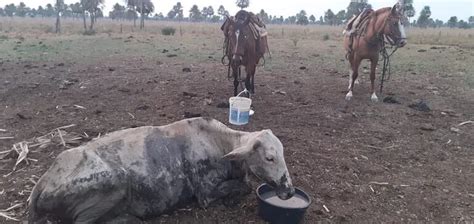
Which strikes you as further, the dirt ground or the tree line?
the tree line

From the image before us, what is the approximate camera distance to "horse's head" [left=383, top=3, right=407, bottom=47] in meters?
8.55

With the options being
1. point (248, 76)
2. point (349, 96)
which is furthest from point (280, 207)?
point (349, 96)

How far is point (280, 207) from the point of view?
3.87 metres

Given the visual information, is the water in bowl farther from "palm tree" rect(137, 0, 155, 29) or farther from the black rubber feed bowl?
"palm tree" rect(137, 0, 155, 29)

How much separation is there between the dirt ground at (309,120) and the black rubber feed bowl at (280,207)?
21 cm

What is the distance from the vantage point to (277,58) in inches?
634

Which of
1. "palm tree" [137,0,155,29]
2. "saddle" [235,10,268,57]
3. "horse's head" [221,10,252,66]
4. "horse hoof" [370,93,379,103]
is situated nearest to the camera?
"horse's head" [221,10,252,66]

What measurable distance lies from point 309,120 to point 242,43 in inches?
82.9

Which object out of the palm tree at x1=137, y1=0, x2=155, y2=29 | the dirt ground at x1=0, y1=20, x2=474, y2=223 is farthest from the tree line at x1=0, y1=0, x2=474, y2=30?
the dirt ground at x1=0, y1=20, x2=474, y2=223

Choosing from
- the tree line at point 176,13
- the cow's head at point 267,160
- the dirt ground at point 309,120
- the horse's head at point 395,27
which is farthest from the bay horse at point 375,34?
the tree line at point 176,13

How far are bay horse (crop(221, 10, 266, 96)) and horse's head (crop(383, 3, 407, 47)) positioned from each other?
2.77 metres

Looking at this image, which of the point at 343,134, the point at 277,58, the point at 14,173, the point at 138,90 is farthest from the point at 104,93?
the point at 277,58

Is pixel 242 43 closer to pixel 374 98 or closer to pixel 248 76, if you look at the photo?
pixel 248 76

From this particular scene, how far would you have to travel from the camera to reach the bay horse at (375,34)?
858 centimetres
